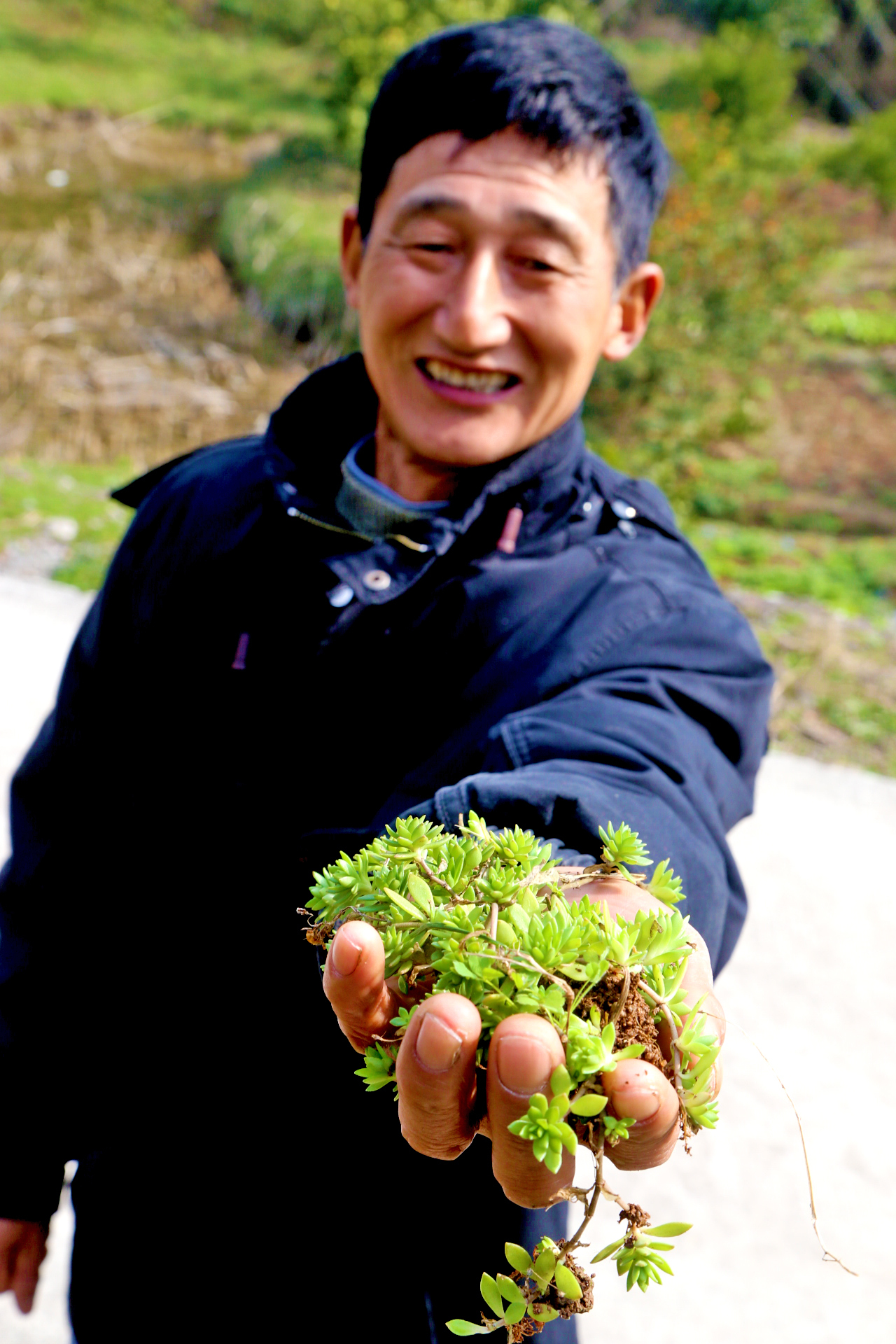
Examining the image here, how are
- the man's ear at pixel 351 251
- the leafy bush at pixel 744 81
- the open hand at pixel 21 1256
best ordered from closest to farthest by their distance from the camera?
1. the open hand at pixel 21 1256
2. the man's ear at pixel 351 251
3. the leafy bush at pixel 744 81

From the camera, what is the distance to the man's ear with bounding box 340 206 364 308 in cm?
227

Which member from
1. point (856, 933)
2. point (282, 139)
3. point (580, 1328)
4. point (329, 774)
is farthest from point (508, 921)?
point (282, 139)

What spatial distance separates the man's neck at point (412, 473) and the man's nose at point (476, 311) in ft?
0.74

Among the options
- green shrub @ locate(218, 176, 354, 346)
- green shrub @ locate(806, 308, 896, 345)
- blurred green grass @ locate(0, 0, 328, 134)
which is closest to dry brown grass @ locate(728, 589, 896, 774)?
green shrub @ locate(218, 176, 354, 346)

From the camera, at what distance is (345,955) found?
101 cm

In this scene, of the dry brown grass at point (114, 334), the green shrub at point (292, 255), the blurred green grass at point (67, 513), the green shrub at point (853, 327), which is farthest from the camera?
the green shrub at point (853, 327)

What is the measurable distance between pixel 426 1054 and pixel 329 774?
93cm

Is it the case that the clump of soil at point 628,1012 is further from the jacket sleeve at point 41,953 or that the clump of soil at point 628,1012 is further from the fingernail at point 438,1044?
the jacket sleeve at point 41,953

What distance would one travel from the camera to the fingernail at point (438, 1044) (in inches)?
38.3

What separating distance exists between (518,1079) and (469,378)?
137 centimetres

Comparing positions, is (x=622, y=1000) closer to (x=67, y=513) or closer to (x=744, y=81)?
(x=67, y=513)

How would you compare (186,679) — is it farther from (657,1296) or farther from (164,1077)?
(657,1296)

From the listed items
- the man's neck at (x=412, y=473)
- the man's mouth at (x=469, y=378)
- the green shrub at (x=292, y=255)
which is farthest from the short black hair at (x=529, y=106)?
the green shrub at (x=292, y=255)

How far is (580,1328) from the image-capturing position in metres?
3.03
